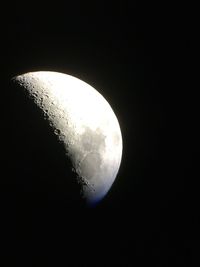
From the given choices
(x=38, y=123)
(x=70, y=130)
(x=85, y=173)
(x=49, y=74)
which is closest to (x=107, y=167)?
(x=85, y=173)

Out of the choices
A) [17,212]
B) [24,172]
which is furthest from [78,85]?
[17,212]

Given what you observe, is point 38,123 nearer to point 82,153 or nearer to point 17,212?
point 82,153

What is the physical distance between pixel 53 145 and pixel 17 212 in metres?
0.72

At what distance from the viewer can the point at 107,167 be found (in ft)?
11.4

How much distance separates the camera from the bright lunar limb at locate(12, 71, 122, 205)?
3.23m

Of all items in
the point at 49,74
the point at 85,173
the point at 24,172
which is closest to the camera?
the point at 24,172

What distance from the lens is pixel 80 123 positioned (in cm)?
323

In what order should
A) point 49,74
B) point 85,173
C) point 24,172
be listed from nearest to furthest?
point 24,172 < point 85,173 < point 49,74

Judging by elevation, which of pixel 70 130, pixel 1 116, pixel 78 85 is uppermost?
pixel 78 85

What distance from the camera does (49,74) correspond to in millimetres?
3541

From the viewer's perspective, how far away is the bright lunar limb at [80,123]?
10.6 feet

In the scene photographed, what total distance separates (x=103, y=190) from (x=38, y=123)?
96cm

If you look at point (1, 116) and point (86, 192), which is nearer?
point (1, 116)

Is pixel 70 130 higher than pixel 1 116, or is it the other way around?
pixel 70 130
